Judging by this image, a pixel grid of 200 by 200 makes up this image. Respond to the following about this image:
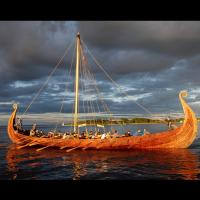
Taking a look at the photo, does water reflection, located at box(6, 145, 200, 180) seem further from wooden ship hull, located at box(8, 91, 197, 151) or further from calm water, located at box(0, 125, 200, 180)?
wooden ship hull, located at box(8, 91, 197, 151)

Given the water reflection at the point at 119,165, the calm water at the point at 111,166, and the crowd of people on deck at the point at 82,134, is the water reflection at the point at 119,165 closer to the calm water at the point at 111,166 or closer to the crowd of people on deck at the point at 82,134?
the calm water at the point at 111,166

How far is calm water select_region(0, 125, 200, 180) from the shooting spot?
59.1ft

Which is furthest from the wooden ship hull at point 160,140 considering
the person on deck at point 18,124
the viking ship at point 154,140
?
the person on deck at point 18,124

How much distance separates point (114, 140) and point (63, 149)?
7030mm

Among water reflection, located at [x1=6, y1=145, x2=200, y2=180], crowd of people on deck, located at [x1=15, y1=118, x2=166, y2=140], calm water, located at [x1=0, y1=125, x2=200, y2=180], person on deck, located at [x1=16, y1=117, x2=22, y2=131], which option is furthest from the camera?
person on deck, located at [x1=16, y1=117, x2=22, y2=131]

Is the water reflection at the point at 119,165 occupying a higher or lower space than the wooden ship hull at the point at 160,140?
lower

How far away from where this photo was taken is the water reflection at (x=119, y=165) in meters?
18.2

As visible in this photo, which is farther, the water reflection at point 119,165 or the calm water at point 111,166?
the water reflection at point 119,165

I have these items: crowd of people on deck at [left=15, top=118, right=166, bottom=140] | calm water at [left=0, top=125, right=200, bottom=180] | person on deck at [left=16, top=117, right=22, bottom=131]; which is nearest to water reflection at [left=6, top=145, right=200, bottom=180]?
calm water at [left=0, top=125, right=200, bottom=180]

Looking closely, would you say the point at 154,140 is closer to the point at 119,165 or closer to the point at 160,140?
the point at 160,140
